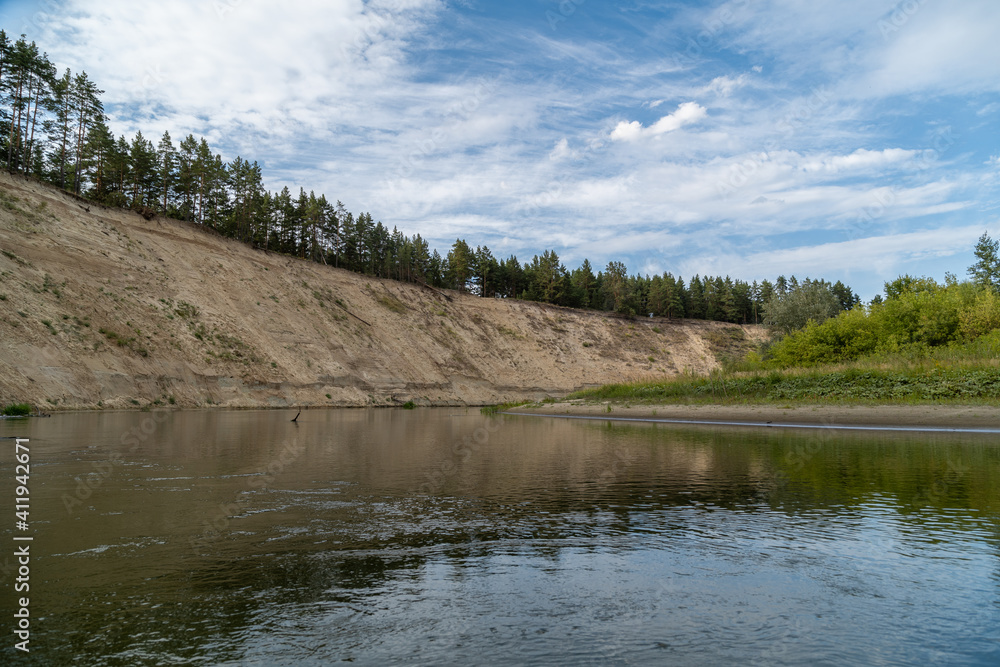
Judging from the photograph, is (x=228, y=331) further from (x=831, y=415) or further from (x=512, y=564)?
(x=512, y=564)

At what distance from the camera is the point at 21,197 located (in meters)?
53.1

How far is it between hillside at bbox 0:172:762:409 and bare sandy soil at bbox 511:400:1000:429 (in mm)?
36702

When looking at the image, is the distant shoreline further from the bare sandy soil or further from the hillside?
the hillside

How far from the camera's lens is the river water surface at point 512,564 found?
186 inches

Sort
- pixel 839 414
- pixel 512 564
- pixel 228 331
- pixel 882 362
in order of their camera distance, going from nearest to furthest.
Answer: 1. pixel 512 564
2. pixel 839 414
3. pixel 882 362
4. pixel 228 331

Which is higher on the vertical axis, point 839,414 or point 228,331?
point 228,331

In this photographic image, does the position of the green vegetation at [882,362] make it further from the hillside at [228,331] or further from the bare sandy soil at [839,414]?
the hillside at [228,331]

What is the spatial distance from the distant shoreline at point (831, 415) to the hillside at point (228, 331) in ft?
119

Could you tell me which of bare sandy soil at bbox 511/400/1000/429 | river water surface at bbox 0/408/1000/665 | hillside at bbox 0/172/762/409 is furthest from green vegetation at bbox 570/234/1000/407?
hillside at bbox 0/172/762/409

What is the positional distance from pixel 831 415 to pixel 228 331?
181 ft

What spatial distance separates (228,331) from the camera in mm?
60188

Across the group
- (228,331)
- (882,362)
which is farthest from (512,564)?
(228,331)

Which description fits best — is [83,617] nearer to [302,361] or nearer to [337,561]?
[337,561]

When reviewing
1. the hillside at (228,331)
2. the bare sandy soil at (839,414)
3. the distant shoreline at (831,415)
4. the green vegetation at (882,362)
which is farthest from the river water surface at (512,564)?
the hillside at (228,331)
